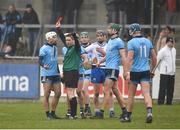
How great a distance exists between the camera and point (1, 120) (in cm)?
1981

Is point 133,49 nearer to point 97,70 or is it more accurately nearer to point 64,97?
point 97,70

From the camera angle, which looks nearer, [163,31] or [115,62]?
[115,62]

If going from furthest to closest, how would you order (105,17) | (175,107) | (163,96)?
1. (105,17)
2. (163,96)
3. (175,107)

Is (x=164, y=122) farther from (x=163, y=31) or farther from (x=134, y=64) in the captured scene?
(x=163, y=31)

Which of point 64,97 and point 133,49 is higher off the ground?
point 133,49

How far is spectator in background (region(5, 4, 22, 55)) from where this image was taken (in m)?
29.3

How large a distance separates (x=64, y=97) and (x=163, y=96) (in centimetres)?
328

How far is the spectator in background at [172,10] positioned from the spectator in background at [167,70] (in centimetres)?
172

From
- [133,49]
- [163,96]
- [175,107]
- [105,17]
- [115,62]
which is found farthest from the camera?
[105,17]

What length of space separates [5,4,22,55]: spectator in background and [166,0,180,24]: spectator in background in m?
5.05

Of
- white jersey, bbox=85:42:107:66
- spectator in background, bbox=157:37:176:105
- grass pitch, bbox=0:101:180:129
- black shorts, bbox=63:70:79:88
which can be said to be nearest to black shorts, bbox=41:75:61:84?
black shorts, bbox=63:70:79:88

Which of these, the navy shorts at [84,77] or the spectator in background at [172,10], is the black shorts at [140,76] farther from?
the spectator in background at [172,10]

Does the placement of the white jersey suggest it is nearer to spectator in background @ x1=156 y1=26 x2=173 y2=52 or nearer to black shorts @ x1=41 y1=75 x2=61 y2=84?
black shorts @ x1=41 y1=75 x2=61 y2=84

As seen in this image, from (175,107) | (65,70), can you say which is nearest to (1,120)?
(65,70)
